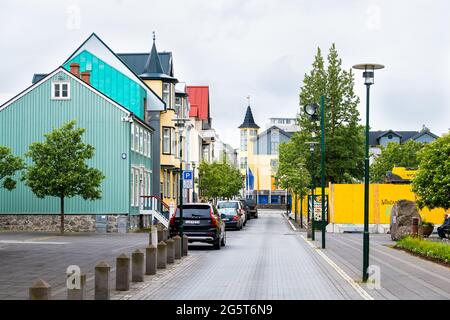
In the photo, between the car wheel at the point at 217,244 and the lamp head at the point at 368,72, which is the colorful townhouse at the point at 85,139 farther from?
the lamp head at the point at 368,72

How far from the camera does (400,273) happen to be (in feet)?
67.3

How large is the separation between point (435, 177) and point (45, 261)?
64.8ft

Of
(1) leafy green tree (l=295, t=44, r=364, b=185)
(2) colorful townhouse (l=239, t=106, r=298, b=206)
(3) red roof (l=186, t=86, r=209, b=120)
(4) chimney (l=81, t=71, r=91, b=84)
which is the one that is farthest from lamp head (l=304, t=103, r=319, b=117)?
(2) colorful townhouse (l=239, t=106, r=298, b=206)

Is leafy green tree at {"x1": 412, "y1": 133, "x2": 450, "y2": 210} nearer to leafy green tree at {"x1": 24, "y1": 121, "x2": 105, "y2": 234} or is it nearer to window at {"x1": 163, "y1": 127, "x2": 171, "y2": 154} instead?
leafy green tree at {"x1": 24, "y1": 121, "x2": 105, "y2": 234}

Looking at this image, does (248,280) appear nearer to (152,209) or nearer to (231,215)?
(152,209)

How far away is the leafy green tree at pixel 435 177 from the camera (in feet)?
121

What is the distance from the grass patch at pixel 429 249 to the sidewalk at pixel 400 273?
25 cm

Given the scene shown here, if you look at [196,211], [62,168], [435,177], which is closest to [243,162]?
[62,168]

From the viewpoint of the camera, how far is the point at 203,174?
7888cm

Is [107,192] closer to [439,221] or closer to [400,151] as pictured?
[439,221]

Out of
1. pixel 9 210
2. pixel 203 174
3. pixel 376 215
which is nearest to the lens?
pixel 9 210

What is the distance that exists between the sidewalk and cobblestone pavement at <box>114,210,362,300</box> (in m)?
0.60
